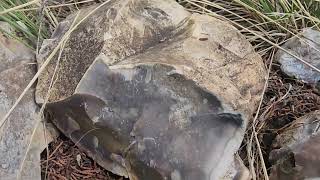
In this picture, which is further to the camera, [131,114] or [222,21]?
[222,21]

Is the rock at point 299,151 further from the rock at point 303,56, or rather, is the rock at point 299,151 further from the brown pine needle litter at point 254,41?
the rock at point 303,56

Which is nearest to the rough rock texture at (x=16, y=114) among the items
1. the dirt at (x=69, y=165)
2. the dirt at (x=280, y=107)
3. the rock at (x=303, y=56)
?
the dirt at (x=69, y=165)

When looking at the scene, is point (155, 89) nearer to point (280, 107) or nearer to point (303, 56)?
point (280, 107)

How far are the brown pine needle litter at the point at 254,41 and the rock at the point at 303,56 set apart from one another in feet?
0.06

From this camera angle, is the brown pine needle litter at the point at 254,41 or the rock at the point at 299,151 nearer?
the rock at the point at 299,151

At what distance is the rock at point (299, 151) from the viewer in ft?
4.27

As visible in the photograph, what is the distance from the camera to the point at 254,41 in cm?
162

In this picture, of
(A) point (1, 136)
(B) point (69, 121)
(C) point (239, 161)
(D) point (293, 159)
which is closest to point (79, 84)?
(B) point (69, 121)

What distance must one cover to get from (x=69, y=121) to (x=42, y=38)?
272 mm

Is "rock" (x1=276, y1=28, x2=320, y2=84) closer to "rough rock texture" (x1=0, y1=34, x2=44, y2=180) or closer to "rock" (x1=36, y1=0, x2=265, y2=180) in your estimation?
"rock" (x1=36, y1=0, x2=265, y2=180)

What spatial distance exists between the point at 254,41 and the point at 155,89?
0.46 metres

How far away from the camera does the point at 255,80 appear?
1390 mm

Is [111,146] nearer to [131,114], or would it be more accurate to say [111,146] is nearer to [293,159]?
[131,114]

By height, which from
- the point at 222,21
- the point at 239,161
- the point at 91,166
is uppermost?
the point at 222,21
